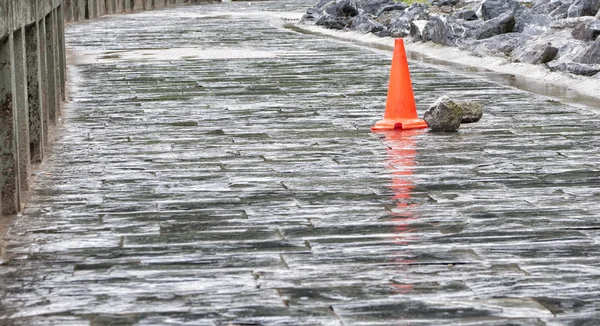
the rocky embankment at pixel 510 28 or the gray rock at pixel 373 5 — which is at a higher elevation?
the rocky embankment at pixel 510 28

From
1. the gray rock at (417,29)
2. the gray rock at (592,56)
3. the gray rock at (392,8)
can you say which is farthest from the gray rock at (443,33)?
the gray rock at (392,8)

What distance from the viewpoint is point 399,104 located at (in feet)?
32.4

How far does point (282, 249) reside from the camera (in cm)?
558

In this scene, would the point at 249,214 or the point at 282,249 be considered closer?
the point at 282,249

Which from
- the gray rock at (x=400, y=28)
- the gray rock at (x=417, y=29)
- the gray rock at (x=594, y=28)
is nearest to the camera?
the gray rock at (x=594, y=28)

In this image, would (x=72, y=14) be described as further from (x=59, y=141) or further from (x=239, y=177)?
(x=239, y=177)

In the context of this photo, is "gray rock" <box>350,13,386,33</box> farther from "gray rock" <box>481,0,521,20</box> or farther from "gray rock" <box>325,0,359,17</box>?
"gray rock" <box>325,0,359,17</box>

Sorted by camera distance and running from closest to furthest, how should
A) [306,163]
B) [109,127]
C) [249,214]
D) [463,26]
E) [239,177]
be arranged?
[249,214]
[239,177]
[306,163]
[109,127]
[463,26]

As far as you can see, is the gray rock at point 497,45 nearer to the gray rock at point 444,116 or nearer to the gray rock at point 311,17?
the gray rock at point 444,116

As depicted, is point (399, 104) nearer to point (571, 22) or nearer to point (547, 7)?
point (571, 22)

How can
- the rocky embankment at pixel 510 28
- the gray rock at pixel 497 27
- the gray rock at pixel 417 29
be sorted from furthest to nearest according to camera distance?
1. the gray rock at pixel 417 29
2. the gray rock at pixel 497 27
3. the rocky embankment at pixel 510 28

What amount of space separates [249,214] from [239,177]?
1.17 meters

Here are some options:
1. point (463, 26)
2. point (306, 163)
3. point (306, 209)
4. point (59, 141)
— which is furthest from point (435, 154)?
point (463, 26)

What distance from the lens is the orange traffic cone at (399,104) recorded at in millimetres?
9750
